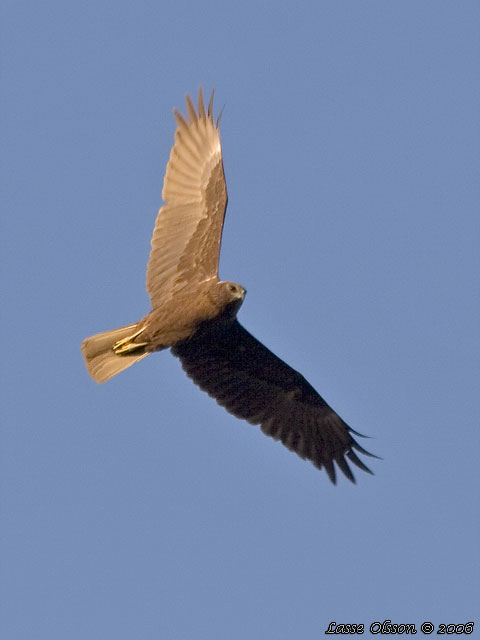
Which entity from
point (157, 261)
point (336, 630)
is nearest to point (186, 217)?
point (157, 261)

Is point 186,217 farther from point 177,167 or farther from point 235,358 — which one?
point 235,358

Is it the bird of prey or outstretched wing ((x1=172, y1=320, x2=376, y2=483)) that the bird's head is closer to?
the bird of prey

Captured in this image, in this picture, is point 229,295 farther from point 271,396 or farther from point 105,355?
point 271,396

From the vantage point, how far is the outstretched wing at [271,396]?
1279 centimetres

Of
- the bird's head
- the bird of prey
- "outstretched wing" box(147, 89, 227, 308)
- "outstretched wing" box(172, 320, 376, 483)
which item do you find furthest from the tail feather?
the bird's head

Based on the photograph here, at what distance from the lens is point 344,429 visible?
1333cm

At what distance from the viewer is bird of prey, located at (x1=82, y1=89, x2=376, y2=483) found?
1206cm

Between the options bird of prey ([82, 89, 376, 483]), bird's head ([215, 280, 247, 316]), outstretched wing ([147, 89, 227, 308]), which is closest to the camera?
bird's head ([215, 280, 247, 316])

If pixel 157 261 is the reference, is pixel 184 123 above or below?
above

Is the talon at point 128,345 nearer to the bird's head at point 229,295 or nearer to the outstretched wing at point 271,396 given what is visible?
the outstretched wing at point 271,396

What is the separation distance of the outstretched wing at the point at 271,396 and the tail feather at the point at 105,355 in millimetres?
728

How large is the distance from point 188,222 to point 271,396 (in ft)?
7.12

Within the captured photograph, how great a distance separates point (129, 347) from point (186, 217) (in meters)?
1.50

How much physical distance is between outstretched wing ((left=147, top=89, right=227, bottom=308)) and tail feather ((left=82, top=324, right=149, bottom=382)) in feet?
1.56
